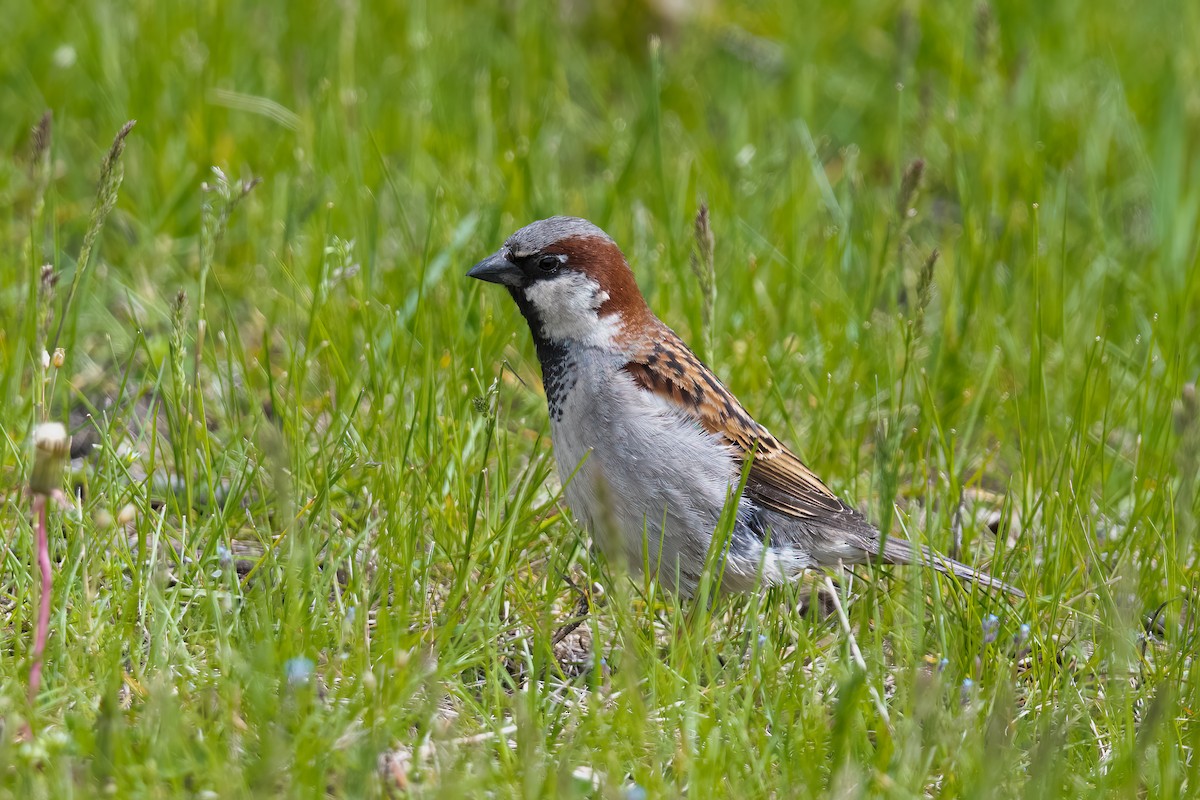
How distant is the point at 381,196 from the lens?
19.4ft

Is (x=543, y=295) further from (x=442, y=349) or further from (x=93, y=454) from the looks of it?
(x=93, y=454)

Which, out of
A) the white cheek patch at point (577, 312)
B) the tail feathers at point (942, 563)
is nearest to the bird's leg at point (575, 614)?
the white cheek patch at point (577, 312)

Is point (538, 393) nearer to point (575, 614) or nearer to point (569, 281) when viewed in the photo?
point (569, 281)

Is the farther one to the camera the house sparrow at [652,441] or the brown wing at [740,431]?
the brown wing at [740,431]

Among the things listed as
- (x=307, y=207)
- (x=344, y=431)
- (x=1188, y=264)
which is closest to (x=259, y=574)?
(x=344, y=431)

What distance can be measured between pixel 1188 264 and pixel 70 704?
4339 millimetres

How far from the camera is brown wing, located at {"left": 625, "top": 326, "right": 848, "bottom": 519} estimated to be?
408 centimetres

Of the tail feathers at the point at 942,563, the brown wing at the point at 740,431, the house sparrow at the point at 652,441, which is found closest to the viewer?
the tail feathers at the point at 942,563

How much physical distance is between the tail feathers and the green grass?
0.17 ft

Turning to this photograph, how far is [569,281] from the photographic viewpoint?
13.8 ft

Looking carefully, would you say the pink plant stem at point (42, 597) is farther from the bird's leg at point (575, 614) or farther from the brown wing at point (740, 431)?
the brown wing at point (740, 431)

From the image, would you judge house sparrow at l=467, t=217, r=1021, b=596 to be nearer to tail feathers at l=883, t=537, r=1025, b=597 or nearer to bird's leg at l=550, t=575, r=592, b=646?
tail feathers at l=883, t=537, r=1025, b=597

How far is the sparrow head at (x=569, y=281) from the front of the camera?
4203 mm

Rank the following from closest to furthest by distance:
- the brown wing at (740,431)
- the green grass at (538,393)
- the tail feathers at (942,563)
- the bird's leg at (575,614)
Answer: the green grass at (538,393), the tail feathers at (942,563), the bird's leg at (575,614), the brown wing at (740,431)
